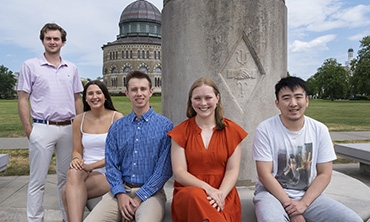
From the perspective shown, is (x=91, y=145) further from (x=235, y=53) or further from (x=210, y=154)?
(x=235, y=53)

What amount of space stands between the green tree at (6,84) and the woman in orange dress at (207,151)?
87.0 meters

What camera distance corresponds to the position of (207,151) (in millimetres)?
2641

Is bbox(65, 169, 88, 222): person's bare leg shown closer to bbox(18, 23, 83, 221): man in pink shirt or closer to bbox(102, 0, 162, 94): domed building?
bbox(18, 23, 83, 221): man in pink shirt

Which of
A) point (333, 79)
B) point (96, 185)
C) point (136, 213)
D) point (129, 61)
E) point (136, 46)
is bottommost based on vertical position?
point (136, 213)

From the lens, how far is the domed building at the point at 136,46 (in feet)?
253

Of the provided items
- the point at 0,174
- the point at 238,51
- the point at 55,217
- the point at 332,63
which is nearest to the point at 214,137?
the point at 238,51

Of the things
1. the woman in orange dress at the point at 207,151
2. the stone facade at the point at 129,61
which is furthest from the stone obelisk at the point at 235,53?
the stone facade at the point at 129,61

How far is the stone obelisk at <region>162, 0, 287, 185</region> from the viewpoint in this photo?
3725 millimetres

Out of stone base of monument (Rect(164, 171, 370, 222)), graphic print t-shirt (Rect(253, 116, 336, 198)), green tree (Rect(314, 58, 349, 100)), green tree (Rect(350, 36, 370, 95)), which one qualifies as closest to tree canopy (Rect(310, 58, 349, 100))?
green tree (Rect(314, 58, 349, 100))

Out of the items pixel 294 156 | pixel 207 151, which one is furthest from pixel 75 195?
pixel 294 156

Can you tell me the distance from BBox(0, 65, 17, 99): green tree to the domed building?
75.0ft

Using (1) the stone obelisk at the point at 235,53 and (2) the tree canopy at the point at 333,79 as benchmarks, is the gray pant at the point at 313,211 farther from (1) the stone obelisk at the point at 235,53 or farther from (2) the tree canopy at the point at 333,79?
(2) the tree canopy at the point at 333,79

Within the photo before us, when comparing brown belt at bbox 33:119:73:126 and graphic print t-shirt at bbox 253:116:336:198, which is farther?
brown belt at bbox 33:119:73:126

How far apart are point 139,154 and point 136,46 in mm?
76156
